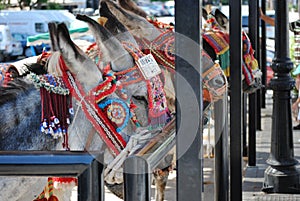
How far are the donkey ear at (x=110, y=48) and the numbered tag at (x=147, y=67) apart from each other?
66 mm

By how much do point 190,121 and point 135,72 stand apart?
1768 millimetres

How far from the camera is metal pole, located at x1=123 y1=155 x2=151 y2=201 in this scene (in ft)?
7.10

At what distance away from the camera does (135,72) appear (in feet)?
14.0

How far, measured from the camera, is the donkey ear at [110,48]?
160 inches

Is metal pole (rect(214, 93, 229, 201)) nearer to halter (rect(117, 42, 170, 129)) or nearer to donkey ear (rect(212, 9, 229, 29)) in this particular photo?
halter (rect(117, 42, 170, 129))

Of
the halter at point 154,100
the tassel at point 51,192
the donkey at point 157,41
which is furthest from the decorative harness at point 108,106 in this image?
the donkey at point 157,41

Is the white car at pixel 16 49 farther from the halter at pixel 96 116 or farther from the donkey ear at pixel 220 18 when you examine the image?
the halter at pixel 96 116

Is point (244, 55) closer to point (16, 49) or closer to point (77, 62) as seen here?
point (77, 62)

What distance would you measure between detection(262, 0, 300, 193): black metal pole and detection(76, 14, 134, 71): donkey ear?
315cm

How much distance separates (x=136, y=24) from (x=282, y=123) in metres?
2.04

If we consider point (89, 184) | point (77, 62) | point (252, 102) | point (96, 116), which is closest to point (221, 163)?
point (96, 116)

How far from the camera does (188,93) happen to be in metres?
2.51

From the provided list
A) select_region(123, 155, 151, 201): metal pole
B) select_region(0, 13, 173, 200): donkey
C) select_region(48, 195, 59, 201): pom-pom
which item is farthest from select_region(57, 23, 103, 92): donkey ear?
select_region(123, 155, 151, 201): metal pole

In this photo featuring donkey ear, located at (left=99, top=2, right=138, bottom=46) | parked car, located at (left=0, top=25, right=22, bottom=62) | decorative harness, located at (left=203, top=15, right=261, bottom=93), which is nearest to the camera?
donkey ear, located at (left=99, top=2, right=138, bottom=46)
